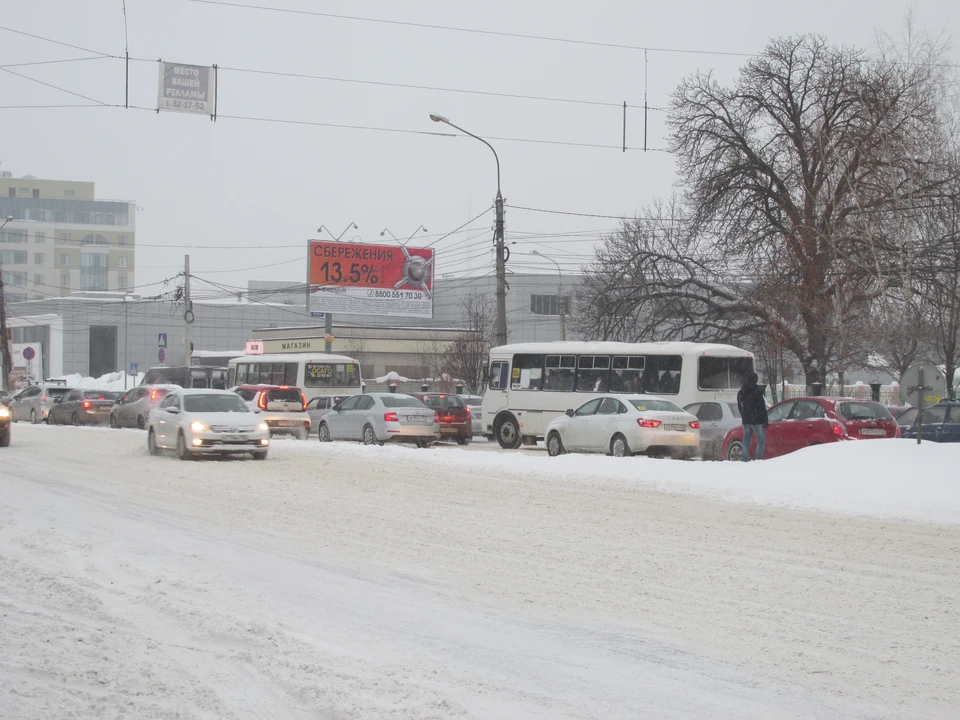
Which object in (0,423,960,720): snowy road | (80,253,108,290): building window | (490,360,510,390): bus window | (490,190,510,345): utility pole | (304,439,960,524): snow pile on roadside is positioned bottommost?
(0,423,960,720): snowy road

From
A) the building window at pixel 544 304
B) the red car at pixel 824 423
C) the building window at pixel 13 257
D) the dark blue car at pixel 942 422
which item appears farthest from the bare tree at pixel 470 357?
the building window at pixel 13 257

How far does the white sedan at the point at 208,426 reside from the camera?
2288 cm

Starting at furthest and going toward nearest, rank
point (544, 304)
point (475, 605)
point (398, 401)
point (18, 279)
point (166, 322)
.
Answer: point (18, 279) < point (166, 322) < point (544, 304) < point (398, 401) < point (475, 605)

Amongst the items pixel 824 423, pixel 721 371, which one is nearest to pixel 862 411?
pixel 824 423

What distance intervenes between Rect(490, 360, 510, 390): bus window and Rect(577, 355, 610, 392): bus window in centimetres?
240

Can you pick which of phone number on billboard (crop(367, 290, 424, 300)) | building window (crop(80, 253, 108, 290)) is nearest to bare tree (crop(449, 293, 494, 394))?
phone number on billboard (crop(367, 290, 424, 300))

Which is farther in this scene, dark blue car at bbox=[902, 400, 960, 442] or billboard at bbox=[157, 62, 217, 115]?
billboard at bbox=[157, 62, 217, 115]

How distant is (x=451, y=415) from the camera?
111ft

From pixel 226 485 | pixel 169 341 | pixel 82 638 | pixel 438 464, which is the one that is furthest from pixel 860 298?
pixel 169 341

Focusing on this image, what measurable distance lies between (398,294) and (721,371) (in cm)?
3450

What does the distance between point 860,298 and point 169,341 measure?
79.3 meters

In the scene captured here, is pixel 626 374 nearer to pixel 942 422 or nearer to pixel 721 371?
pixel 721 371

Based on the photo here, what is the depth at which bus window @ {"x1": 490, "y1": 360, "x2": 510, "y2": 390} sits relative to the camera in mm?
33719

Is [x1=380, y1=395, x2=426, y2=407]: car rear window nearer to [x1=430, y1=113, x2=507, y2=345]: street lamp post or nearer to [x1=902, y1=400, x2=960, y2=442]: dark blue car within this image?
[x1=430, y1=113, x2=507, y2=345]: street lamp post
